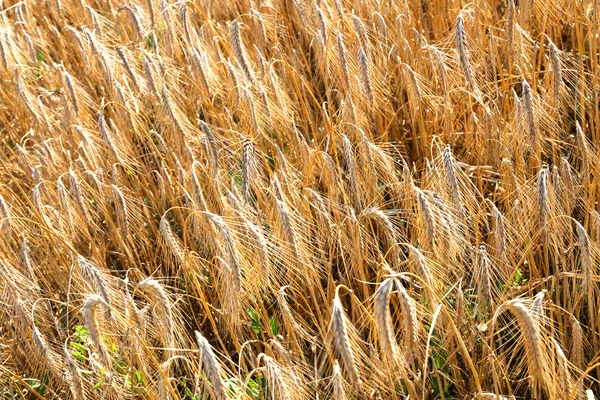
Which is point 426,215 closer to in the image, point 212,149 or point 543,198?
point 543,198

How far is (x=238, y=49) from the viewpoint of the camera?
2.01 meters

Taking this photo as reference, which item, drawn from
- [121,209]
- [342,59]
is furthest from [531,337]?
[121,209]

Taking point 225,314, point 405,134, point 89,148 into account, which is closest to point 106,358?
point 225,314

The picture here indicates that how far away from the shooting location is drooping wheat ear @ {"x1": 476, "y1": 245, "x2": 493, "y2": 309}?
4.41 ft

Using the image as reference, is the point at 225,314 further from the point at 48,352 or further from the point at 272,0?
the point at 272,0

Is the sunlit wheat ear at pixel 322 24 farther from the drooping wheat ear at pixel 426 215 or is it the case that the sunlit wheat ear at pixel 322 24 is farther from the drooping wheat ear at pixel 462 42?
the drooping wheat ear at pixel 426 215

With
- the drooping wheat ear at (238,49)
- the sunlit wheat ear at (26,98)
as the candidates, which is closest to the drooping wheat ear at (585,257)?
the drooping wheat ear at (238,49)

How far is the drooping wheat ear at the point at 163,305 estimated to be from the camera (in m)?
1.29

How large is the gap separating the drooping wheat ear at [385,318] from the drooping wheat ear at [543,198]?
0.39 meters

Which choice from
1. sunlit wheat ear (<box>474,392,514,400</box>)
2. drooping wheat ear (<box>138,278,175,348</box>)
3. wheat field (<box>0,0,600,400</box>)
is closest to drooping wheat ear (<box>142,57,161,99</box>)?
wheat field (<box>0,0,600,400</box>)

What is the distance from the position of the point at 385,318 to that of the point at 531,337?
0.23 meters

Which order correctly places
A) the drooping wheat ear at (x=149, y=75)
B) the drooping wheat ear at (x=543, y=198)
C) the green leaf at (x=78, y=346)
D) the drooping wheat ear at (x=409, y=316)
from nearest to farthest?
the drooping wheat ear at (x=409, y=316) < the drooping wheat ear at (x=543, y=198) < the green leaf at (x=78, y=346) < the drooping wheat ear at (x=149, y=75)

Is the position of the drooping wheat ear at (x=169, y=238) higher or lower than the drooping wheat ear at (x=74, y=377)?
higher

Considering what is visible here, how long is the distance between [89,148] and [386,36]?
0.88m
